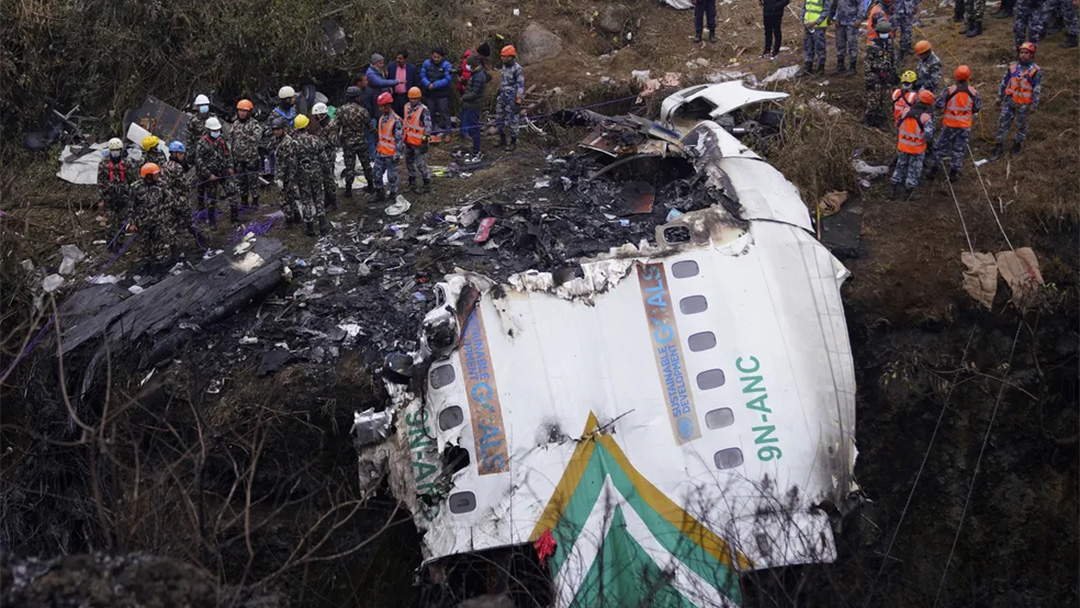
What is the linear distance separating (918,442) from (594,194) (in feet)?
13.8

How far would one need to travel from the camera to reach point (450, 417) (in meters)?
7.11

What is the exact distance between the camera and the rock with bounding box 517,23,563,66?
14.3 m

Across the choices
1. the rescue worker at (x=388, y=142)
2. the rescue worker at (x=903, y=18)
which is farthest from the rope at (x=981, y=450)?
the rescue worker at (x=388, y=142)

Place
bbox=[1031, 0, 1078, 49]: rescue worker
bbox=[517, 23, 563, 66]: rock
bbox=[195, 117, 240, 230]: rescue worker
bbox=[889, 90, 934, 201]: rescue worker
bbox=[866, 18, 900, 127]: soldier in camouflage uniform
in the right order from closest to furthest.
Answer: bbox=[889, 90, 934, 201]: rescue worker < bbox=[195, 117, 240, 230]: rescue worker < bbox=[866, 18, 900, 127]: soldier in camouflage uniform < bbox=[1031, 0, 1078, 49]: rescue worker < bbox=[517, 23, 563, 66]: rock

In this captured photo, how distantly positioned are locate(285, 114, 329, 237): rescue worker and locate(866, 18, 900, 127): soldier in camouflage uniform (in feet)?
21.6

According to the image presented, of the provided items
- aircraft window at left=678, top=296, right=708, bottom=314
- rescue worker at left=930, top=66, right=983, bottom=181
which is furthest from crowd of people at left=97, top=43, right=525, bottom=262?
rescue worker at left=930, top=66, right=983, bottom=181

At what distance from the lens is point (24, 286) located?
31.8ft

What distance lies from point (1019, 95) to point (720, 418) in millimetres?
5534

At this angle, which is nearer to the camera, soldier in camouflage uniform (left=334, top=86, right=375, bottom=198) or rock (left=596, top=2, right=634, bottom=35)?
soldier in camouflage uniform (left=334, top=86, right=375, bottom=198)

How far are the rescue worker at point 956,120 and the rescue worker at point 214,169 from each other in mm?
8006

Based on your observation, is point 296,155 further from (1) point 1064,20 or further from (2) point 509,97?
(1) point 1064,20

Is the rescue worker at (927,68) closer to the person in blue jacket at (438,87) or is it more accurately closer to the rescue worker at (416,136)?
the rescue worker at (416,136)

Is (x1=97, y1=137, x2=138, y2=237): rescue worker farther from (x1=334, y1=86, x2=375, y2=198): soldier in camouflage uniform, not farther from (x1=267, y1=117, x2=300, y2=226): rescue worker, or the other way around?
(x1=334, y1=86, x2=375, y2=198): soldier in camouflage uniform

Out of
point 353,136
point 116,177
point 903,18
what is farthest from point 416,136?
point 903,18
